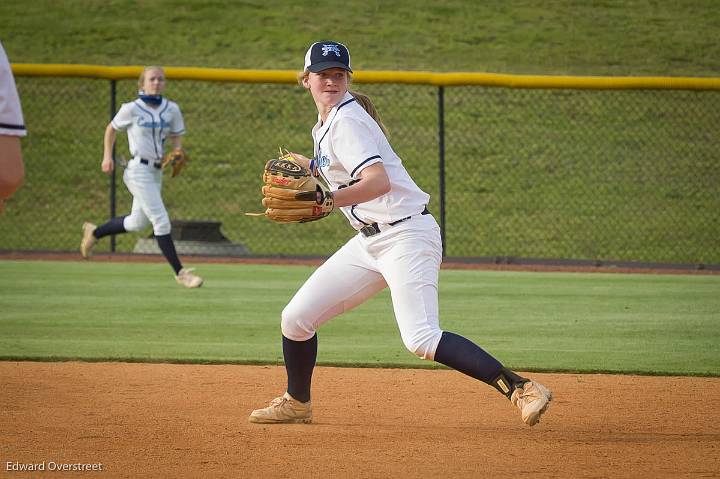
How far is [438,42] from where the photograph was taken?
28.6m

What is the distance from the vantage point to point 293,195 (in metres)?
4.79

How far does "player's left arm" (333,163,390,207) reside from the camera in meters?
4.77

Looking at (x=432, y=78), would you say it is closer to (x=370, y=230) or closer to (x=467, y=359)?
(x=370, y=230)

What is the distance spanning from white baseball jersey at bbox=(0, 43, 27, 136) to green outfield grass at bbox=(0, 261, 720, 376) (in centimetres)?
379

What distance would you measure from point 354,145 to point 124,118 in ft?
21.7

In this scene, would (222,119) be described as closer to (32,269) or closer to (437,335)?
(32,269)

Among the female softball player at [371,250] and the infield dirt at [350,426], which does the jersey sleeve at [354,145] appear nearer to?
the female softball player at [371,250]

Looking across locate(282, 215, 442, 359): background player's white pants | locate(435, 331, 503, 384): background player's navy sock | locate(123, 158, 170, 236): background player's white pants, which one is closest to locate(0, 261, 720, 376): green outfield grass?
locate(123, 158, 170, 236): background player's white pants

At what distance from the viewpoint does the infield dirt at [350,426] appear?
457 cm

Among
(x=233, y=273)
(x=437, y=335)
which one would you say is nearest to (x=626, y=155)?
(x=233, y=273)

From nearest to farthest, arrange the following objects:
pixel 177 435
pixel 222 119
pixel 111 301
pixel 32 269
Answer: pixel 177 435
pixel 111 301
pixel 32 269
pixel 222 119

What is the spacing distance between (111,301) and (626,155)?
13.3 metres

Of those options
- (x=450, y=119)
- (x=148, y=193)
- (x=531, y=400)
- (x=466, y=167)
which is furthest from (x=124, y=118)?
(x=450, y=119)

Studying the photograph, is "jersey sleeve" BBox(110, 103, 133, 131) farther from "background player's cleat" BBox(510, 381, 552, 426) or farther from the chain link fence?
"background player's cleat" BBox(510, 381, 552, 426)
